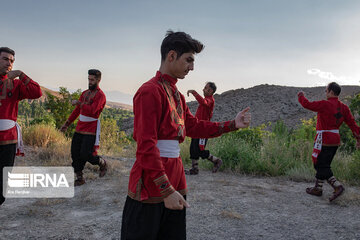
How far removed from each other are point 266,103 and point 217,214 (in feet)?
100

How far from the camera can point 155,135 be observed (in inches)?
Answer: 63.1

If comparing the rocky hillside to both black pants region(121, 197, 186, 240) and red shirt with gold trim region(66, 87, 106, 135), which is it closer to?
red shirt with gold trim region(66, 87, 106, 135)

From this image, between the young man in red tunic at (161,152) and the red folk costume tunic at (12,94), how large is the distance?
2.10 m

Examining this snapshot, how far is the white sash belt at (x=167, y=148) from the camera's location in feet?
5.74

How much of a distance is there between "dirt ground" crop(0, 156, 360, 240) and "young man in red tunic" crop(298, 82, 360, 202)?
424 millimetres

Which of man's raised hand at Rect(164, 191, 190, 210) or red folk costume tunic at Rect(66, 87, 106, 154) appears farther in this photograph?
red folk costume tunic at Rect(66, 87, 106, 154)

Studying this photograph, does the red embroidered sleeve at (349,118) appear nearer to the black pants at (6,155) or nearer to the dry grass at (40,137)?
the black pants at (6,155)

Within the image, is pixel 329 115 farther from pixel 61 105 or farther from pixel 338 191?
pixel 61 105

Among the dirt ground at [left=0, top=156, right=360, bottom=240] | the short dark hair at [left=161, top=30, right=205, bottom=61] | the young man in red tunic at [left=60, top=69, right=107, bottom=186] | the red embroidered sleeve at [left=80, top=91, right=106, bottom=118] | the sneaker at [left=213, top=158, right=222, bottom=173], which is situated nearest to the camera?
the short dark hair at [left=161, top=30, right=205, bottom=61]

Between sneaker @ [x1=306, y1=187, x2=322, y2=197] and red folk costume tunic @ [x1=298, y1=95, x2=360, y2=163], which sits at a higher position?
red folk costume tunic @ [x1=298, y1=95, x2=360, y2=163]

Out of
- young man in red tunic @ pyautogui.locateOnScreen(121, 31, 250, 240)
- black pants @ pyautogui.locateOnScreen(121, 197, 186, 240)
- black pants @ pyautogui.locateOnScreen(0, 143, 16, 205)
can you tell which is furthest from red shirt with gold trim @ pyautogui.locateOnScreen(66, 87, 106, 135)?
black pants @ pyautogui.locateOnScreen(121, 197, 186, 240)

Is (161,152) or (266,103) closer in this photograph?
(161,152)

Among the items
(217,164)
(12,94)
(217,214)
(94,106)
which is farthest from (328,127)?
(12,94)

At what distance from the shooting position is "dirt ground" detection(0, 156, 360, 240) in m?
3.44
